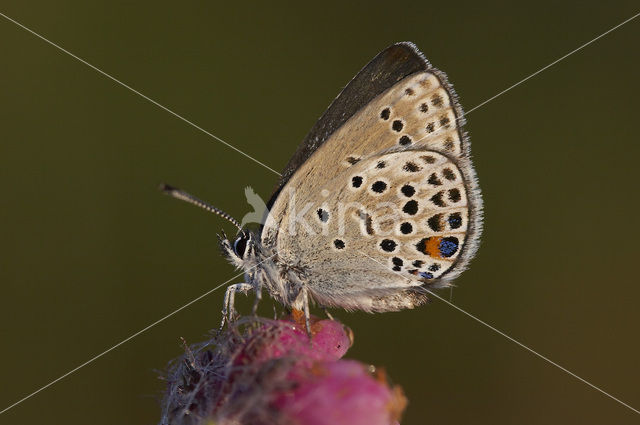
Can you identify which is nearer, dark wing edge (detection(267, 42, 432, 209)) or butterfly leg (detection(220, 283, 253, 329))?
butterfly leg (detection(220, 283, 253, 329))

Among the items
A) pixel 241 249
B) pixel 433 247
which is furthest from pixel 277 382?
pixel 433 247

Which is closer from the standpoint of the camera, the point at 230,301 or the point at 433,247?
the point at 230,301

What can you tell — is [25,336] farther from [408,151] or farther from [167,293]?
[408,151]

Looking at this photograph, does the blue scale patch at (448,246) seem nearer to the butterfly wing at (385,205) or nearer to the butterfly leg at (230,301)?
the butterfly wing at (385,205)

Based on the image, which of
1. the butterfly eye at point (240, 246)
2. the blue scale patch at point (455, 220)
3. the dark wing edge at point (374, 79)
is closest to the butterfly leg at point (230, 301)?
the butterfly eye at point (240, 246)

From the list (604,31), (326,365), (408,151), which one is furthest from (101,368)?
(604,31)

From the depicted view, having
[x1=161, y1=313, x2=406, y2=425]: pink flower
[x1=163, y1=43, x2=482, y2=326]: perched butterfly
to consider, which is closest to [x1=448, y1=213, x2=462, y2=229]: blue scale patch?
[x1=163, y1=43, x2=482, y2=326]: perched butterfly

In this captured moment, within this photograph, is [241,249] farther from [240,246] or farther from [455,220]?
[455,220]

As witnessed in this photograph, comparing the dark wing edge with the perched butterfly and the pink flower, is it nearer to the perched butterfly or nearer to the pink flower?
the perched butterfly
